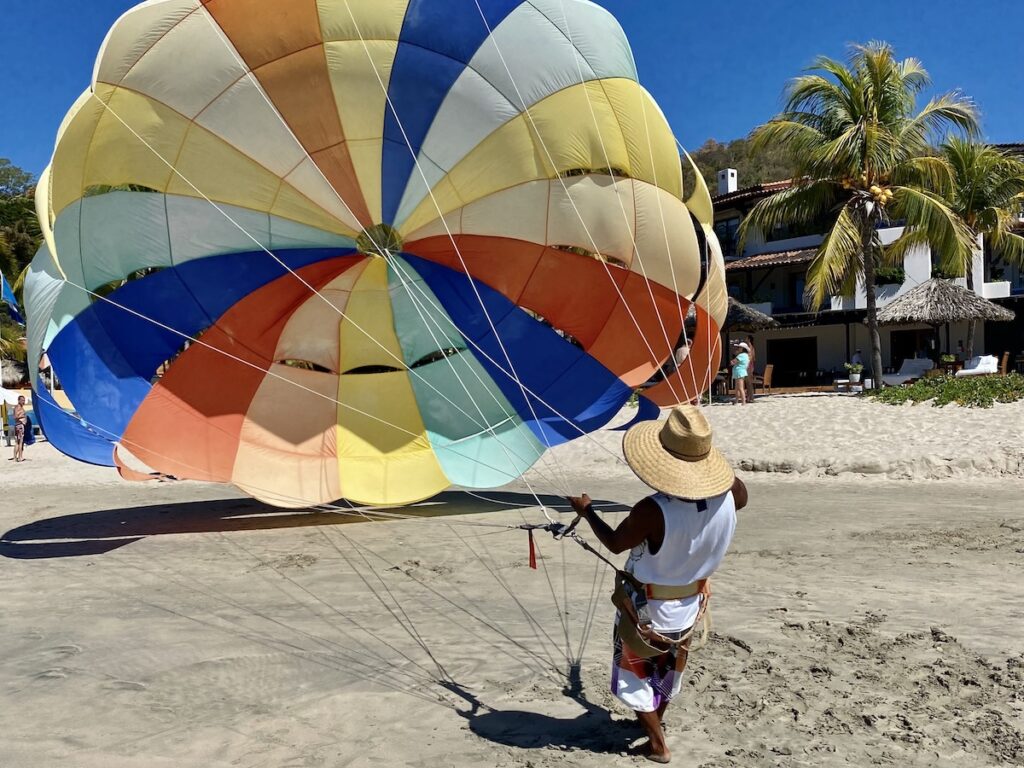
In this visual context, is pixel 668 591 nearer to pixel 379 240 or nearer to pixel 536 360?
pixel 536 360

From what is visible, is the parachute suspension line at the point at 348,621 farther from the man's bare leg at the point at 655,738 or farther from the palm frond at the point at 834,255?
the palm frond at the point at 834,255

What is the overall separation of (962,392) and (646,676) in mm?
12419

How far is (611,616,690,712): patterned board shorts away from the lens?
3.29m

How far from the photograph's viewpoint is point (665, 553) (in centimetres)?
323

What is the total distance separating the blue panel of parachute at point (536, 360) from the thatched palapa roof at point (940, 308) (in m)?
14.8

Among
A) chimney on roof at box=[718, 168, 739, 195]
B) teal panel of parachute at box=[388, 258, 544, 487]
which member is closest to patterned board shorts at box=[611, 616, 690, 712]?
teal panel of parachute at box=[388, 258, 544, 487]

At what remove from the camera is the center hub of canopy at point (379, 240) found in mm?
7402

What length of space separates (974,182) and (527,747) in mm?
21429

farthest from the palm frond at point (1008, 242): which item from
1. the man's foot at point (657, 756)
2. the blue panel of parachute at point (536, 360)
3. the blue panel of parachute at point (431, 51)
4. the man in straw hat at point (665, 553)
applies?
the man's foot at point (657, 756)

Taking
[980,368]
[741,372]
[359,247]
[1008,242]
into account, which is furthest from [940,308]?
[359,247]

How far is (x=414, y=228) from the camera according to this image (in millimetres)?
7426

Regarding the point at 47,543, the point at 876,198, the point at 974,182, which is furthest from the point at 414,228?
the point at 974,182

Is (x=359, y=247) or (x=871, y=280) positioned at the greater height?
(x=871, y=280)

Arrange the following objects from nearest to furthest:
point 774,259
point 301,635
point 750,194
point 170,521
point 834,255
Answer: point 301,635 → point 170,521 → point 834,255 → point 750,194 → point 774,259
